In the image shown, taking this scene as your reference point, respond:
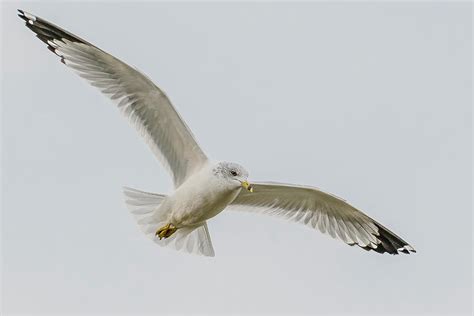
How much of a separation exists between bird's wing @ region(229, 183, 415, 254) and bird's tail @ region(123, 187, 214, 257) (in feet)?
1.16

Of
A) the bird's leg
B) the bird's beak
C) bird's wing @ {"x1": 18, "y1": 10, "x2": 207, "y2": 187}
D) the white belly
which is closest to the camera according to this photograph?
the bird's beak

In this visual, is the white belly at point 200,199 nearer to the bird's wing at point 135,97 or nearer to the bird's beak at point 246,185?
the bird's beak at point 246,185

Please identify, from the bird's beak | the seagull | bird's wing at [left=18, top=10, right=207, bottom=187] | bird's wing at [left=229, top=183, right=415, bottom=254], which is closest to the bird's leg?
the seagull

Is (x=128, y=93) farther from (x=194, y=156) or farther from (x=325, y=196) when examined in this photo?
(x=325, y=196)

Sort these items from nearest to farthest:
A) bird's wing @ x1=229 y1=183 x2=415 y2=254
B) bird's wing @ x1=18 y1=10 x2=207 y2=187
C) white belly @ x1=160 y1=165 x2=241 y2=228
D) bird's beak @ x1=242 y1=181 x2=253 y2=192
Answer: bird's beak @ x1=242 y1=181 x2=253 y2=192
white belly @ x1=160 y1=165 x2=241 y2=228
bird's wing @ x1=18 y1=10 x2=207 y2=187
bird's wing @ x1=229 y1=183 x2=415 y2=254

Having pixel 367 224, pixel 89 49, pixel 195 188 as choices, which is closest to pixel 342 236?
pixel 367 224

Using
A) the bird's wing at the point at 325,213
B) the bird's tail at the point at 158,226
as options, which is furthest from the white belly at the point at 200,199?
the bird's wing at the point at 325,213

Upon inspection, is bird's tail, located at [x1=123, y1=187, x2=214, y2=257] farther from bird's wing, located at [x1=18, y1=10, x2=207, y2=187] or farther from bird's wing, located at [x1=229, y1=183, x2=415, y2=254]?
bird's wing, located at [x1=229, y1=183, x2=415, y2=254]

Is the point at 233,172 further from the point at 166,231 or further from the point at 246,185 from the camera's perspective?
the point at 166,231

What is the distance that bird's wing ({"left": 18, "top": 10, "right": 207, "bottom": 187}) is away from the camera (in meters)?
8.52

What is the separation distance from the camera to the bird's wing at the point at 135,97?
8.52 metres

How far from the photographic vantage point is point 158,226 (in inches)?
348

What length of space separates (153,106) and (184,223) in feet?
2.84

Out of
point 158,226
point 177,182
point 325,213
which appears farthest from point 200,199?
point 325,213
